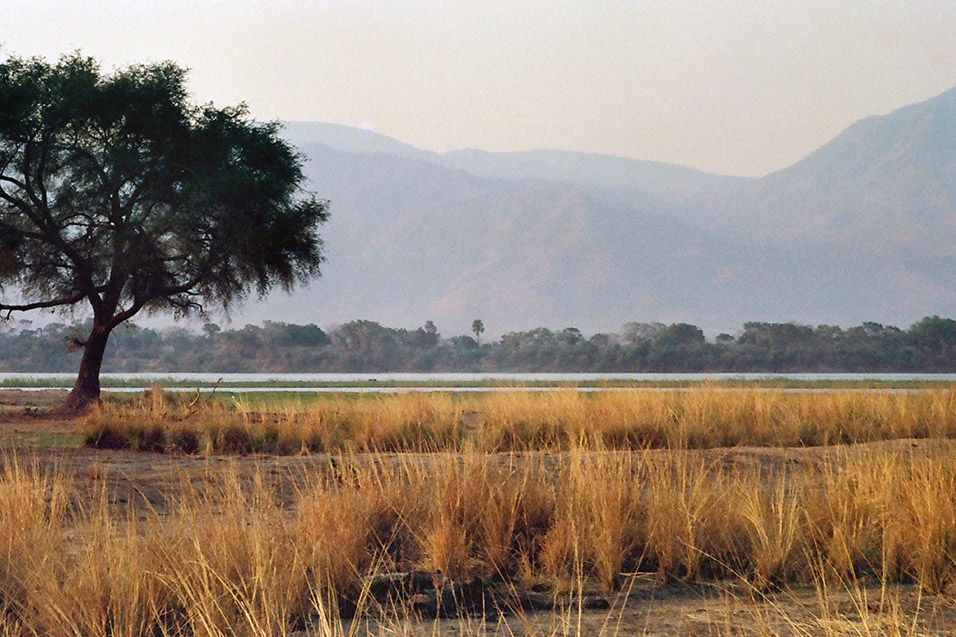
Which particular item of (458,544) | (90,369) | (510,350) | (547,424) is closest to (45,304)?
(90,369)

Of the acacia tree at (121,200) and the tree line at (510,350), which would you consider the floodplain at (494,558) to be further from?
the tree line at (510,350)

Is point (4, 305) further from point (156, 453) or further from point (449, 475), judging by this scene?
point (449, 475)

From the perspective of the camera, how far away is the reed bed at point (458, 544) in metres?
5.75

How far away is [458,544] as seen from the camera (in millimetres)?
7082

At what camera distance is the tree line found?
251ft

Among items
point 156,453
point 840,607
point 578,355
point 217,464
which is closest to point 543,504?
point 840,607

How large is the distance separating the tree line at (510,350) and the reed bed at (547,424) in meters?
56.0

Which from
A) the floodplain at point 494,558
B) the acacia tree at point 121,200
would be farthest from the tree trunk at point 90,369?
the floodplain at point 494,558

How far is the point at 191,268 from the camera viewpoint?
27.2m

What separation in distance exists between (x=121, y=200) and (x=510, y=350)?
60.1 m

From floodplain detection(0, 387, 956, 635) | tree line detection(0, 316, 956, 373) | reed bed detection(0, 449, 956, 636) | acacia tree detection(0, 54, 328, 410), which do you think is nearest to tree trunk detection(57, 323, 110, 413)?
acacia tree detection(0, 54, 328, 410)

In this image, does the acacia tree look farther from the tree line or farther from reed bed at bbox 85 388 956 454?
the tree line

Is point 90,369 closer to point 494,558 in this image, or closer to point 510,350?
point 494,558

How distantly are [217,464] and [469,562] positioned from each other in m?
7.57
